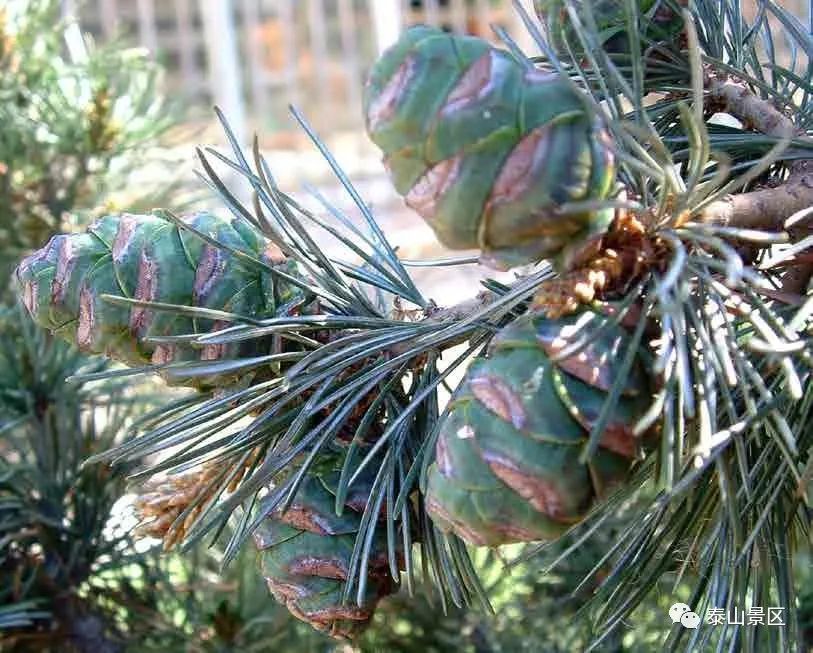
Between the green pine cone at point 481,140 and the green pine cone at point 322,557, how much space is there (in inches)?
5.6

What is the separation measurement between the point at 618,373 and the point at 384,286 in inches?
6.1

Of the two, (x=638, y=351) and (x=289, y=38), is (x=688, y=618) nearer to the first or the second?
(x=638, y=351)

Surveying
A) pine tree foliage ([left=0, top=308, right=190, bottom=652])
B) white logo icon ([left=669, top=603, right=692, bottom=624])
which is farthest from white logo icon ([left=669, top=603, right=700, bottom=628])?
pine tree foliage ([left=0, top=308, right=190, bottom=652])

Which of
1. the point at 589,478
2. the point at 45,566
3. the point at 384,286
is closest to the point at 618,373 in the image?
the point at 589,478

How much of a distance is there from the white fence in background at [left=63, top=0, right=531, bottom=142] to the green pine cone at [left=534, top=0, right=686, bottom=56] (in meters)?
2.70

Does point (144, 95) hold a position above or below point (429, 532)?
above

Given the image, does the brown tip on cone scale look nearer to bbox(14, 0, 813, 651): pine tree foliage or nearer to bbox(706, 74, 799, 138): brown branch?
bbox(14, 0, 813, 651): pine tree foliage

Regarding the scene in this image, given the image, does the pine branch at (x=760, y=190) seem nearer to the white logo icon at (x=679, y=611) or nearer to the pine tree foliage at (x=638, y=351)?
the pine tree foliage at (x=638, y=351)

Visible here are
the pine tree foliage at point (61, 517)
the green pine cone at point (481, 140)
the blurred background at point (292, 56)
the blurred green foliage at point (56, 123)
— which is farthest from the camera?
the blurred background at point (292, 56)

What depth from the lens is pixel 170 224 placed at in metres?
0.38

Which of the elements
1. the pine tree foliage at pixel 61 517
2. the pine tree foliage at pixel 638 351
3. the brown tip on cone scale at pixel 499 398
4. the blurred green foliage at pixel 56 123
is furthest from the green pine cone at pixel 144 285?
the blurred green foliage at pixel 56 123

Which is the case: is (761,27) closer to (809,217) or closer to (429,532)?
(809,217)

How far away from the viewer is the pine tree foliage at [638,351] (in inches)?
10.5

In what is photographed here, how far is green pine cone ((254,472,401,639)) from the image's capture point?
362mm
